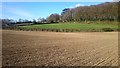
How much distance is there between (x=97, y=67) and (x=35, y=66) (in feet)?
10.4

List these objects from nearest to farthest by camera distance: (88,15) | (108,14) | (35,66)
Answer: (35,66) < (108,14) < (88,15)

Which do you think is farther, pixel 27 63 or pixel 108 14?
pixel 108 14

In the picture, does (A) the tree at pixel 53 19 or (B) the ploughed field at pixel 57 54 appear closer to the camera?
(B) the ploughed field at pixel 57 54

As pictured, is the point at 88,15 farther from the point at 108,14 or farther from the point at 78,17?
the point at 108,14

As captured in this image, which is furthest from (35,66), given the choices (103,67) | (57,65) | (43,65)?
(103,67)

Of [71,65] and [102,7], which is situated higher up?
[102,7]

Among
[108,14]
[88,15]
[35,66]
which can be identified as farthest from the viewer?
[88,15]

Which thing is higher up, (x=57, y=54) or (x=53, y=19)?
(x=53, y=19)

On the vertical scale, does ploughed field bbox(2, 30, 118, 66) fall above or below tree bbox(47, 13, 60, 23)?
below

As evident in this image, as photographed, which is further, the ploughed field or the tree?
the tree

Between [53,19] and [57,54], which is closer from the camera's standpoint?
[57,54]

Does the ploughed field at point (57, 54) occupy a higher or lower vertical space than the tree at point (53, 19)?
lower

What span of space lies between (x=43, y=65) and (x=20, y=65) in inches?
45.8

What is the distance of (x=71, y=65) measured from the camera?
10.7 m
